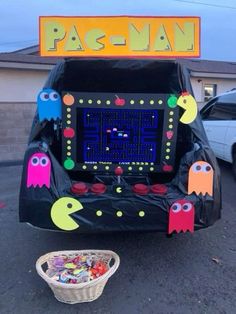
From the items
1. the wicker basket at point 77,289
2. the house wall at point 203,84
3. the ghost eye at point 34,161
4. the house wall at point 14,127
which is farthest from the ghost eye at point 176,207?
the house wall at point 203,84

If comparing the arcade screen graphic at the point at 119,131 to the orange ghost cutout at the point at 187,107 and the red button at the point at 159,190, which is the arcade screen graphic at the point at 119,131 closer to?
the orange ghost cutout at the point at 187,107

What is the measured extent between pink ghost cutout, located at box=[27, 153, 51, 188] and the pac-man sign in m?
0.96

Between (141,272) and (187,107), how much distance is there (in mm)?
1603

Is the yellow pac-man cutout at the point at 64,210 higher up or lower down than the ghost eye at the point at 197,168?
lower down

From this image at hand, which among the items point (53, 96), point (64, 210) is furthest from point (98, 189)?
point (53, 96)

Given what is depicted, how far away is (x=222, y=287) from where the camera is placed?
2.90 m

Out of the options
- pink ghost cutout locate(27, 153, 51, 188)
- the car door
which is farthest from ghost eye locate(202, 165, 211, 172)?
the car door

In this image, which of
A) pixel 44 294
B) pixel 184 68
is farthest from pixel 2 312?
pixel 184 68

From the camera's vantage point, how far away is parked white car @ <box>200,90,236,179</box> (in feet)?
21.0

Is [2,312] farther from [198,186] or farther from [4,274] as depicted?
[198,186]

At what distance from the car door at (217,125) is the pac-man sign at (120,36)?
148 inches

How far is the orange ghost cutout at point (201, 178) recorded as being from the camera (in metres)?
3.03

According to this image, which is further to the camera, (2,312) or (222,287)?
(222,287)

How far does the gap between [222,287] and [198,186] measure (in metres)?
0.86
